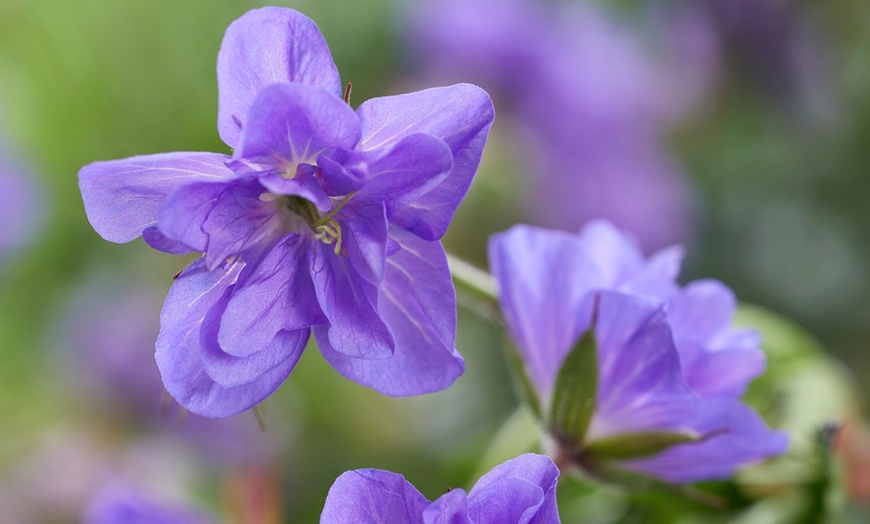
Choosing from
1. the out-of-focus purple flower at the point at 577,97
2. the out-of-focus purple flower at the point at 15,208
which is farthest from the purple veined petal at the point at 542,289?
the out-of-focus purple flower at the point at 15,208

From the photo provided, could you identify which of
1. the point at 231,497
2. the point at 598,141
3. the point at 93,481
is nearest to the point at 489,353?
the point at 598,141

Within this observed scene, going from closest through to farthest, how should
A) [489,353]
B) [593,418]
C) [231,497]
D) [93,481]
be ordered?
[593,418], [231,497], [93,481], [489,353]

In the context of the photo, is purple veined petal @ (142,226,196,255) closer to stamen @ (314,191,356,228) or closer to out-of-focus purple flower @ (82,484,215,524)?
stamen @ (314,191,356,228)

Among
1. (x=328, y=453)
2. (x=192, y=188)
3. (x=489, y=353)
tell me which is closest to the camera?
(x=192, y=188)

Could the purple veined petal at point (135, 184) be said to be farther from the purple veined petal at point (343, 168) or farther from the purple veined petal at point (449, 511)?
the purple veined petal at point (449, 511)

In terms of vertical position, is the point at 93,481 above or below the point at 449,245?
below

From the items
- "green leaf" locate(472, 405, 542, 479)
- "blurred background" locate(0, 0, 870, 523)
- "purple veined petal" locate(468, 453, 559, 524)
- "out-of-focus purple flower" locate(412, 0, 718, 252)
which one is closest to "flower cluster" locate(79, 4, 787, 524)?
"purple veined petal" locate(468, 453, 559, 524)

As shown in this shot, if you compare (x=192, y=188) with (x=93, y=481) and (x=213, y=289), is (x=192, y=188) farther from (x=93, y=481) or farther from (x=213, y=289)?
(x=93, y=481)
